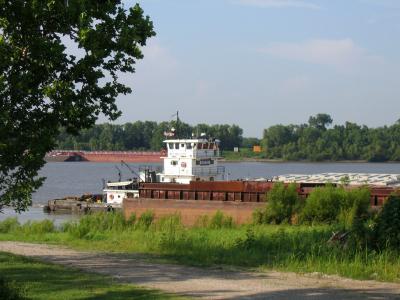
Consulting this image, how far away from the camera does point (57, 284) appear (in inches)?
576

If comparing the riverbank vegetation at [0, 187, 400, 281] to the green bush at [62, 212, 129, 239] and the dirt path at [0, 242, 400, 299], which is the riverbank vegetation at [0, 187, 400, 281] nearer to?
the green bush at [62, 212, 129, 239]

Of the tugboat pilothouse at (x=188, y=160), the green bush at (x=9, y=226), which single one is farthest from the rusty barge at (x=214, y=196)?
the green bush at (x=9, y=226)

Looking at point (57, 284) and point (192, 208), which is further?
point (192, 208)

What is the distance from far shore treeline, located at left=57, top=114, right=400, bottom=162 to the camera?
176 meters

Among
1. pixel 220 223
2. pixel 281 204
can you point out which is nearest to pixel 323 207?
pixel 281 204

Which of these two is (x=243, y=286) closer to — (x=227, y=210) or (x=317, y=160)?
(x=227, y=210)

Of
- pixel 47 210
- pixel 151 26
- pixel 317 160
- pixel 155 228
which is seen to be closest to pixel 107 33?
pixel 151 26

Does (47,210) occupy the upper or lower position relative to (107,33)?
lower

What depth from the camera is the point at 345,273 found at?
15625mm

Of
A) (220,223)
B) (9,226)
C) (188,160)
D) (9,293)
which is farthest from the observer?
(188,160)

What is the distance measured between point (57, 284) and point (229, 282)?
367cm

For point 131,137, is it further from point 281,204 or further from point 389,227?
point 389,227

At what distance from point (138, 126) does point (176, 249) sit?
166017 millimetres

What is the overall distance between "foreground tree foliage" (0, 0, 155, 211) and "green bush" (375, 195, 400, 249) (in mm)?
8016
